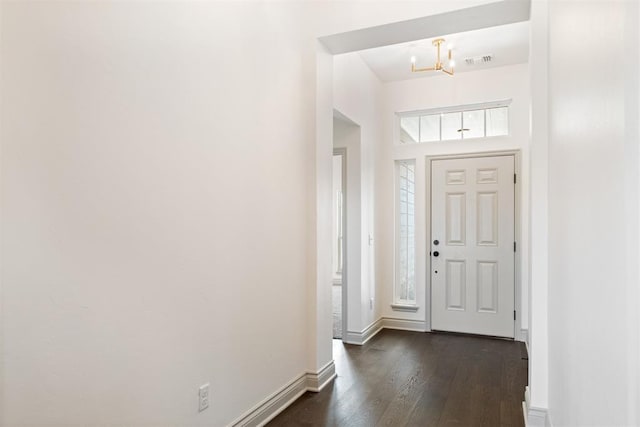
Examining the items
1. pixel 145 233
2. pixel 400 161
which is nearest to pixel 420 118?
pixel 400 161

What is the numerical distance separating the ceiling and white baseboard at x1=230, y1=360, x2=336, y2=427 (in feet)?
10.0

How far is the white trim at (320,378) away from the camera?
3077 millimetres

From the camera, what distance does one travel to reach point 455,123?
192 inches

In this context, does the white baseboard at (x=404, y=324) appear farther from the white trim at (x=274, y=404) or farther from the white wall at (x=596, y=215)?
the white wall at (x=596, y=215)

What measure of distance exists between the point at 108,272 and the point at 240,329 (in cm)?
96

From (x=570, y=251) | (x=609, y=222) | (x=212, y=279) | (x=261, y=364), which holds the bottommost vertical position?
(x=261, y=364)

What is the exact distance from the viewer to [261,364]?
2555 mm

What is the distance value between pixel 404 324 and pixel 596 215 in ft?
13.4

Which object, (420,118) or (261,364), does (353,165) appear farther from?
(261,364)

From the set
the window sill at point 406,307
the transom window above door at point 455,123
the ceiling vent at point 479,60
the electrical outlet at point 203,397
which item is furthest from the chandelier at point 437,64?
the electrical outlet at point 203,397

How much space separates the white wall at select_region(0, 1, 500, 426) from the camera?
1.32 m

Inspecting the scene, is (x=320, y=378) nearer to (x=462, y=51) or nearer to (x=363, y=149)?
(x=363, y=149)

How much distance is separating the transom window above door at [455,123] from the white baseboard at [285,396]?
A: 2.95m

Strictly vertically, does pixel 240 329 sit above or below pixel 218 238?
below
